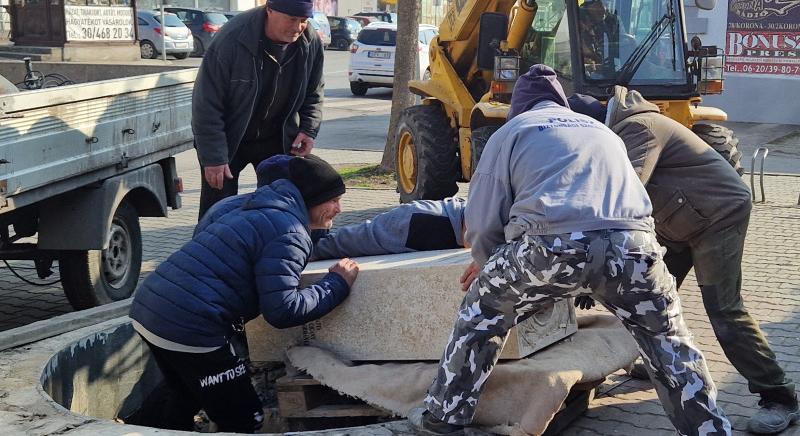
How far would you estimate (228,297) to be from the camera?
3910 mm

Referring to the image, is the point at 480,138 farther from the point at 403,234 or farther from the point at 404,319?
the point at 404,319

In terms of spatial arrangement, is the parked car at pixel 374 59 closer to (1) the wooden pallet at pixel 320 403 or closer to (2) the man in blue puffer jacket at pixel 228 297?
(1) the wooden pallet at pixel 320 403

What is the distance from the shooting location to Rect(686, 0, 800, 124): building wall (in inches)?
711

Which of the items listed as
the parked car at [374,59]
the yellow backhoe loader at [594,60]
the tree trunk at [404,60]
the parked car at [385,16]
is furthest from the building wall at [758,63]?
the parked car at [385,16]

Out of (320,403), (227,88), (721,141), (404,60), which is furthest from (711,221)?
(404,60)

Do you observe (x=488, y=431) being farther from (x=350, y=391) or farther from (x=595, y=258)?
(x=595, y=258)

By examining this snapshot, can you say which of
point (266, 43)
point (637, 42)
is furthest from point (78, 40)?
point (266, 43)

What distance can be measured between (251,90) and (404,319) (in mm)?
1891

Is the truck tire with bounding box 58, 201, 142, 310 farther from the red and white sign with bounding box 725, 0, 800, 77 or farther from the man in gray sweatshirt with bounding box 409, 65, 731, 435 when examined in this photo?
the red and white sign with bounding box 725, 0, 800, 77

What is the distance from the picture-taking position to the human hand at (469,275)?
3.90m

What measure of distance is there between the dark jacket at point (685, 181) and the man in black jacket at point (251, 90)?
1.97 m

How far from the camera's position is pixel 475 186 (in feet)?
12.0

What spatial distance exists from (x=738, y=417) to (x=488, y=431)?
4.67 ft

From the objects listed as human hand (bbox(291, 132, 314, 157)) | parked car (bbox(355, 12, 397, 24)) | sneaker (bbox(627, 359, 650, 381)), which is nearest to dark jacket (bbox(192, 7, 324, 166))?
human hand (bbox(291, 132, 314, 157))
